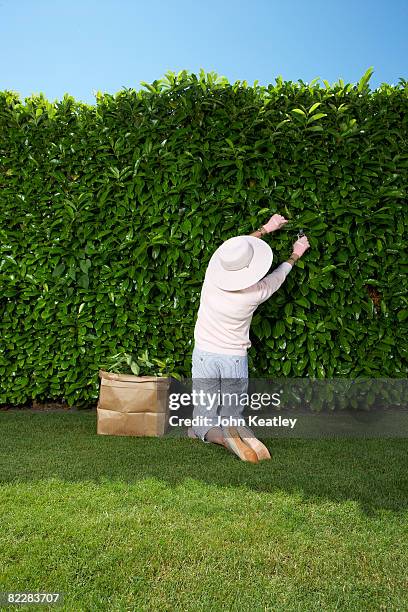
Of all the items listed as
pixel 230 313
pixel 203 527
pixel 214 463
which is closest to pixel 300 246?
pixel 230 313

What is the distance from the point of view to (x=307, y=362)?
5012 millimetres

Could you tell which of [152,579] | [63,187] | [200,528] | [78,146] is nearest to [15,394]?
[63,187]

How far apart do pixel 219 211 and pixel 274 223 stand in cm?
43

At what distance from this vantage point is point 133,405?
453cm

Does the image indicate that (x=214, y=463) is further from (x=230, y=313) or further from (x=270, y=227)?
(x=270, y=227)

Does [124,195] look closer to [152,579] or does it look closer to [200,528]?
[200,528]

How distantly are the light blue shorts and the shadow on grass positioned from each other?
181mm

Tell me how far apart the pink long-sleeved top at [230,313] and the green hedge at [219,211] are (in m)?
0.45

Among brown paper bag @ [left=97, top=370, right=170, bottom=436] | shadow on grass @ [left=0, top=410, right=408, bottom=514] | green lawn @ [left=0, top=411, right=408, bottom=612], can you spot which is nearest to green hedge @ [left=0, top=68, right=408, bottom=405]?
brown paper bag @ [left=97, top=370, right=170, bottom=436]

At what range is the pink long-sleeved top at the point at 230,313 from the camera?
4.39 meters

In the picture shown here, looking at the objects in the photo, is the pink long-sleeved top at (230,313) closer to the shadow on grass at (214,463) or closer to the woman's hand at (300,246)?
the woman's hand at (300,246)

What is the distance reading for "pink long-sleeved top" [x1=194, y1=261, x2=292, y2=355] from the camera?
439cm

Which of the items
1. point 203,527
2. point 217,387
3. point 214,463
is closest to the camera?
point 203,527

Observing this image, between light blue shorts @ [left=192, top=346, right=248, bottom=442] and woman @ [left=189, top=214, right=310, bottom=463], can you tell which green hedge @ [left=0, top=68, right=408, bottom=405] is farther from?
light blue shorts @ [left=192, top=346, right=248, bottom=442]
